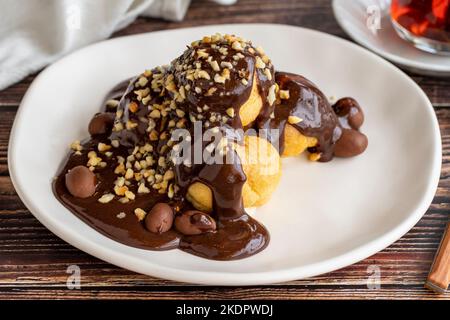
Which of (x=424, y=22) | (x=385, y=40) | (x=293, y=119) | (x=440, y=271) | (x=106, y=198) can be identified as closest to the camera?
(x=440, y=271)

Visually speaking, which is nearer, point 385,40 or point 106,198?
point 106,198

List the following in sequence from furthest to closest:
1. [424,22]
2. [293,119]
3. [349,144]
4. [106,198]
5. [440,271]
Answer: [424,22], [349,144], [293,119], [106,198], [440,271]

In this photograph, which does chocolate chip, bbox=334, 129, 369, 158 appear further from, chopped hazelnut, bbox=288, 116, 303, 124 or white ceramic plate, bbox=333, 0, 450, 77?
white ceramic plate, bbox=333, 0, 450, 77

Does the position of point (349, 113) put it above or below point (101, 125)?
above

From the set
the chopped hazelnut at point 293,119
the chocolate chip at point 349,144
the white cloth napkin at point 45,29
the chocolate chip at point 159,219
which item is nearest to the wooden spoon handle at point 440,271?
the chocolate chip at point 349,144

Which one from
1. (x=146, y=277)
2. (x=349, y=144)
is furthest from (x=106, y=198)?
(x=349, y=144)

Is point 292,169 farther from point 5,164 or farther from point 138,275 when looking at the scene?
point 5,164


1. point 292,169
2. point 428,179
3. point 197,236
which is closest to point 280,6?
point 292,169

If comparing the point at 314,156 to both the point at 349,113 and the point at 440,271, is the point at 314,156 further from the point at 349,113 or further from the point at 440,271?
the point at 440,271
